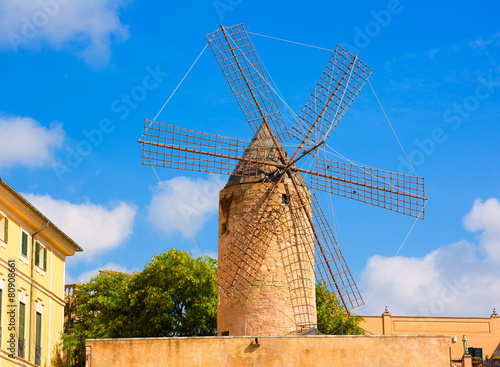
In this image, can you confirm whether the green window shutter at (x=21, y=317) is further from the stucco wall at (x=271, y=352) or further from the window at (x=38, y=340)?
the stucco wall at (x=271, y=352)

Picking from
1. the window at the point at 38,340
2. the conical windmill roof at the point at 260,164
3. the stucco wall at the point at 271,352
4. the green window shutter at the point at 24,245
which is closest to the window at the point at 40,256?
the green window shutter at the point at 24,245

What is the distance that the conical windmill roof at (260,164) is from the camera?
23.0 meters

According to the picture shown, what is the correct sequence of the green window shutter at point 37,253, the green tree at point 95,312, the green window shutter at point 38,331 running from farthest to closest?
the green tree at point 95,312, the green window shutter at point 38,331, the green window shutter at point 37,253

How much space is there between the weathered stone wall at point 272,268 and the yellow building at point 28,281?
6006 mm

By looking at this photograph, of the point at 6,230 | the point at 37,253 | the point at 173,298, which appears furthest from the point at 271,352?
the point at 173,298

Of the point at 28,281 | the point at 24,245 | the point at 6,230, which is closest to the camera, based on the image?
the point at 6,230

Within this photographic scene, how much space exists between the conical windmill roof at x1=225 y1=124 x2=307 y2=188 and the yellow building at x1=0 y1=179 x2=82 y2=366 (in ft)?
Result: 21.0

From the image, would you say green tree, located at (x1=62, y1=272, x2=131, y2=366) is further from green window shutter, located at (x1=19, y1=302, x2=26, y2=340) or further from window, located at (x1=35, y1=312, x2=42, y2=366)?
green window shutter, located at (x1=19, y1=302, x2=26, y2=340)

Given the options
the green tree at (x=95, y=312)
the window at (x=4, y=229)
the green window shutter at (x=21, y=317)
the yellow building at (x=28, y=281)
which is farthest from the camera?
the green tree at (x=95, y=312)

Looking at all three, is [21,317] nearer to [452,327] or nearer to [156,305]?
[156,305]

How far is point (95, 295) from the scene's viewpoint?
34875mm

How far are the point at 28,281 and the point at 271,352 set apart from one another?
8517mm

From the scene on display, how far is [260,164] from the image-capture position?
23.1 metres

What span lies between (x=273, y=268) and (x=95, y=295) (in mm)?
14861
